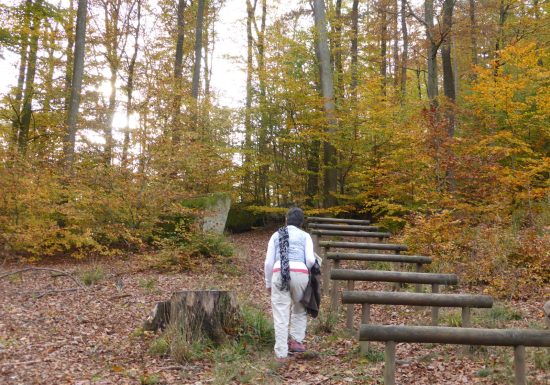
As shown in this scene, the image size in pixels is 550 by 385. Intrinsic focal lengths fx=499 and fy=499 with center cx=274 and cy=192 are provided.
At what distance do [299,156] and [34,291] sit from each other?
11.4 m

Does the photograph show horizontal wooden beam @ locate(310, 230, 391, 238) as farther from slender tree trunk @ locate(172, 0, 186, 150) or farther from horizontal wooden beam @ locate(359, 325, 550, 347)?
horizontal wooden beam @ locate(359, 325, 550, 347)

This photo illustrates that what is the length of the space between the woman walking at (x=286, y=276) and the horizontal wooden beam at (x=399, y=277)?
887 mm

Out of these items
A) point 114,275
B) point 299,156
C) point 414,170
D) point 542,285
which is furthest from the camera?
point 299,156

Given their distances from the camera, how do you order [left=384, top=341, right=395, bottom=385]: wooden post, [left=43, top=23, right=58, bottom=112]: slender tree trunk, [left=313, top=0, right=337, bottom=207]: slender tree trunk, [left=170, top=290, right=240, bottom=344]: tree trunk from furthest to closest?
[left=43, top=23, right=58, bottom=112]: slender tree trunk, [left=313, top=0, right=337, bottom=207]: slender tree trunk, [left=170, top=290, right=240, bottom=344]: tree trunk, [left=384, top=341, right=395, bottom=385]: wooden post

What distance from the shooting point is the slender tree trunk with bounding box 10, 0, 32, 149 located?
15.6 m

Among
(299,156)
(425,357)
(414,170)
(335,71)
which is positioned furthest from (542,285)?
(335,71)

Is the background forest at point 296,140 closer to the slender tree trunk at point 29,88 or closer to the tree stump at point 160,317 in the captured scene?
the slender tree trunk at point 29,88

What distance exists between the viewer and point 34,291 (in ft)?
29.8

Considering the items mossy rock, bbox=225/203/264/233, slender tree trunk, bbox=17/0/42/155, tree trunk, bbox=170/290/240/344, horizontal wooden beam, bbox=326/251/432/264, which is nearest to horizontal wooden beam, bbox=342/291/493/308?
tree trunk, bbox=170/290/240/344

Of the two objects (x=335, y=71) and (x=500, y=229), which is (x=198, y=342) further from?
(x=335, y=71)

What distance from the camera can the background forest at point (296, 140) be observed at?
11.2 metres

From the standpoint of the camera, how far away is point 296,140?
1666cm

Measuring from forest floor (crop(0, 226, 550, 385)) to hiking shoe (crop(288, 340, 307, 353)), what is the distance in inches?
4.8

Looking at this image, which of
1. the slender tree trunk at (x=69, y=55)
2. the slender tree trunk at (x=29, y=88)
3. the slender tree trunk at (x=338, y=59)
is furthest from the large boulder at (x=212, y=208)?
the slender tree trunk at (x=69, y=55)
